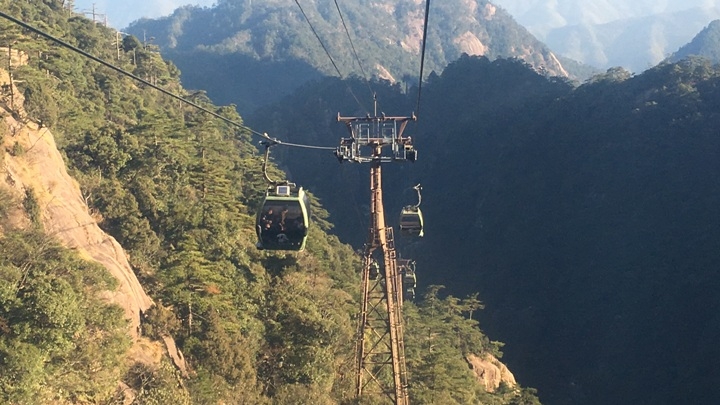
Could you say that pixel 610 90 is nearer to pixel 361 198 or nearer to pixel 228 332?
pixel 361 198

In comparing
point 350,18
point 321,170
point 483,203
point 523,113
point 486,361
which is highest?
point 350,18

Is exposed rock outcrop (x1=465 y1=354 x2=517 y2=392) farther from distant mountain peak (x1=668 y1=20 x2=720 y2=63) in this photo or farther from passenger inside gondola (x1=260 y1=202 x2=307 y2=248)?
distant mountain peak (x1=668 y1=20 x2=720 y2=63)

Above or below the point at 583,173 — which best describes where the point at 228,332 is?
below

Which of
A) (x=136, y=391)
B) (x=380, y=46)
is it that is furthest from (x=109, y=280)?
(x=380, y=46)

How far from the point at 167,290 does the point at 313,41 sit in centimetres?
14312

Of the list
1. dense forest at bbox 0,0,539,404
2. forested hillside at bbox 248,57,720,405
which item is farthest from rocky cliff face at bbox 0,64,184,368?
forested hillside at bbox 248,57,720,405

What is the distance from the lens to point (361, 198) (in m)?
81.3

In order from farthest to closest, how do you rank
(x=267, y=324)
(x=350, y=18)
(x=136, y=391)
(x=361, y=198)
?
1. (x=350, y=18)
2. (x=361, y=198)
3. (x=267, y=324)
4. (x=136, y=391)

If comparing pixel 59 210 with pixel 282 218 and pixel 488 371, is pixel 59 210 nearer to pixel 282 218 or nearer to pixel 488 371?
pixel 282 218

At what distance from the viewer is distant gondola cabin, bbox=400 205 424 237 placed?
14.8 metres

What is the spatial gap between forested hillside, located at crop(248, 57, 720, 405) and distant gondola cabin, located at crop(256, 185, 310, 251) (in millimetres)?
40126

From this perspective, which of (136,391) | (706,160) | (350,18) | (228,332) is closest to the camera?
(136,391)

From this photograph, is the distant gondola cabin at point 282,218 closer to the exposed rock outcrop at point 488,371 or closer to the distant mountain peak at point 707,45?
the exposed rock outcrop at point 488,371

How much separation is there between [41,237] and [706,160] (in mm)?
56003
